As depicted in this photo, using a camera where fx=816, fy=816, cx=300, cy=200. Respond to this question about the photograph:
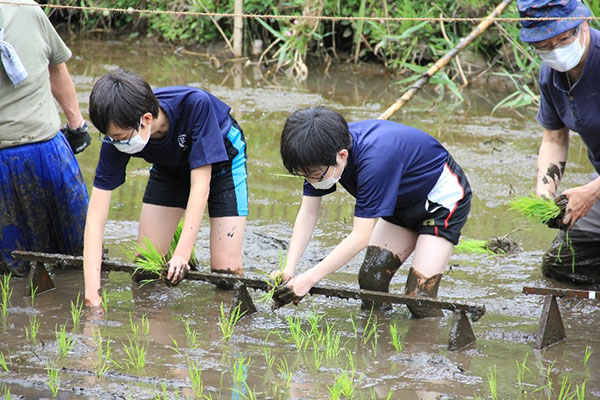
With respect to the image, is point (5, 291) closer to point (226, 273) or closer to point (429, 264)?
point (226, 273)

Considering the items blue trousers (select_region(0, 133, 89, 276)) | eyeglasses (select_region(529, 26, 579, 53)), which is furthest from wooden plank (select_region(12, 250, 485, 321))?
eyeglasses (select_region(529, 26, 579, 53))

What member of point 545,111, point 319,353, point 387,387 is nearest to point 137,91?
point 319,353

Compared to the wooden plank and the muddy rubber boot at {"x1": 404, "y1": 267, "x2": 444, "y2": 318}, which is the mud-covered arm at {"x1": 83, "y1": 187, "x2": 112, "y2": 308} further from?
the muddy rubber boot at {"x1": 404, "y1": 267, "x2": 444, "y2": 318}

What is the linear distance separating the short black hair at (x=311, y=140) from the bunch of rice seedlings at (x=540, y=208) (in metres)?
1.30

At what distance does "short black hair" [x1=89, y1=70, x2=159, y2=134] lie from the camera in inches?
154

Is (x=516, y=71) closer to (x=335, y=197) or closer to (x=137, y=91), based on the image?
(x=335, y=197)

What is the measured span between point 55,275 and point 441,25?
20.6 ft

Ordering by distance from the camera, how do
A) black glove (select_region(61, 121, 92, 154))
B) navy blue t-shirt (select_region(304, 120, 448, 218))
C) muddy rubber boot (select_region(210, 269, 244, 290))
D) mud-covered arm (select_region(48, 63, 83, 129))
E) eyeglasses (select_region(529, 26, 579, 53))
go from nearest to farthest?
navy blue t-shirt (select_region(304, 120, 448, 218)) → eyeglasses (select_region(529, 26, 579, 53)) → muddy rubber boot (select_region(210, 269, 244, 290)) → mud-covered arm (select_region(48, 63, 83, 129)) → black glove (select_region(61, 121, 92, 154))

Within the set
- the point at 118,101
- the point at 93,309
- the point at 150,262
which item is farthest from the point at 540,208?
the point at 93,309

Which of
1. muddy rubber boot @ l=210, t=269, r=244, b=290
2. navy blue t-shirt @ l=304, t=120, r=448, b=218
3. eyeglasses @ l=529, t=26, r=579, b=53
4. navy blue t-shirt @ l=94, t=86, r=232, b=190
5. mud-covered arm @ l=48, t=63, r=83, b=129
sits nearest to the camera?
navy blue t-shirt @ l=304, t=120, r=448, b=218

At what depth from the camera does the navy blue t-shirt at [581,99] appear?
429 cm

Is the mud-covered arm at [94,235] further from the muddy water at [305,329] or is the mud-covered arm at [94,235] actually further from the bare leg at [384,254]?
the bare leg at [384,254]

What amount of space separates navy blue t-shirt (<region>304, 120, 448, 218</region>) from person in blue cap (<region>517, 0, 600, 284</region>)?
29.4 inches

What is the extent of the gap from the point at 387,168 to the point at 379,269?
76 cm
